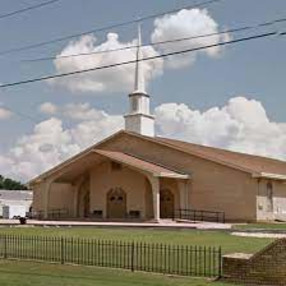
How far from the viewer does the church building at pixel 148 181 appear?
5088cm

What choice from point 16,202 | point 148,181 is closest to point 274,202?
point 148,181

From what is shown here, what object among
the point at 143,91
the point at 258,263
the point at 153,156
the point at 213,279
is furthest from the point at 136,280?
the point at 143,91

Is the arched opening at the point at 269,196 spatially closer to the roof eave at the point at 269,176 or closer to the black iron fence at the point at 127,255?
the roof eave at the point at 269,176

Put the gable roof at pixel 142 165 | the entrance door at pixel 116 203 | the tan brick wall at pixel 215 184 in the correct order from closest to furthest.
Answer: the tan brick wall at pixel 215 184, the gable roof at pixel 142 165, the entrance door at pixel 116 203

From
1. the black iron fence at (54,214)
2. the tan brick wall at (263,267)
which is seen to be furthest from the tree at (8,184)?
the tan brick wall at (263,267)

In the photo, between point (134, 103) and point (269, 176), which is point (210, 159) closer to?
point (269, 176)

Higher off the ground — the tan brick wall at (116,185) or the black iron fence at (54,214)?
the tan brick wall at (116,185)

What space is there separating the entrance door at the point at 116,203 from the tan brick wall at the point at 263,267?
4057 centimetres

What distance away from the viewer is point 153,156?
184 ft

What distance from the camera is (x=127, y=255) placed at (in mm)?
21359

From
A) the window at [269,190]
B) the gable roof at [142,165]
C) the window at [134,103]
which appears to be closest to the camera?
the gable roof at [142,165]

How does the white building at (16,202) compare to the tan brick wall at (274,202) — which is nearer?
the tan brick wall at (274,202)

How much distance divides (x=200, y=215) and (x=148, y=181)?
17.8 feet

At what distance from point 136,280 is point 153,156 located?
39.4 m
